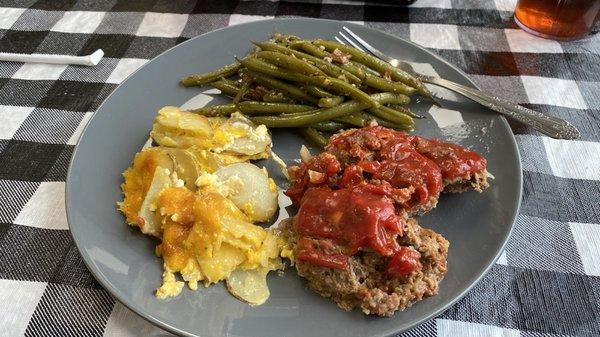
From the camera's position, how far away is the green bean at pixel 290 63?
3025 millimetres

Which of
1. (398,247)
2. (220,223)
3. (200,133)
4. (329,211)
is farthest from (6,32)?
(398,247)

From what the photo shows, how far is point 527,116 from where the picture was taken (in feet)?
9.62

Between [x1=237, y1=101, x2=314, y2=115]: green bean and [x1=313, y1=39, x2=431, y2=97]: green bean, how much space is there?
50 centimetres

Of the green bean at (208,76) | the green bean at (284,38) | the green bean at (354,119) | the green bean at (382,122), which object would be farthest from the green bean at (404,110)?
the green bean at (208,76)

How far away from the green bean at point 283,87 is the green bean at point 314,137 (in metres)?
0.20

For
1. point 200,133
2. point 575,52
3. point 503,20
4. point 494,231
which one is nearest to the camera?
point 494,231

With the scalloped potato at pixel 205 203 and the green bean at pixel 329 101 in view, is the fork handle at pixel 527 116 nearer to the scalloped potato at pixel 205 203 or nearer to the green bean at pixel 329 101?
the green bean at pixel 329 101

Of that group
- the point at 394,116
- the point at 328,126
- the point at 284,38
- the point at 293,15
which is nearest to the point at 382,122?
the point at 394,116

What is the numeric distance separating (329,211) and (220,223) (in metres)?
0.51

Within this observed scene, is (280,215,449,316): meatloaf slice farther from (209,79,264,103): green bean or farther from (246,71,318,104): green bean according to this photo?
(209,79,264,103): green bean

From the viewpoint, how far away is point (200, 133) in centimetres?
282

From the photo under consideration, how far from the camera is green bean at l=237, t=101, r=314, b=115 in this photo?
3.08 meters

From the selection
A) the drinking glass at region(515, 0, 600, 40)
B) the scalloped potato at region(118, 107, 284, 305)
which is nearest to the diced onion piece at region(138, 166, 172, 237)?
the scalloped potato at region(118, 107, 284, 305)

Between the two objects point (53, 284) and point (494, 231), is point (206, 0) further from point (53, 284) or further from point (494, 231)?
point (494, 231)
